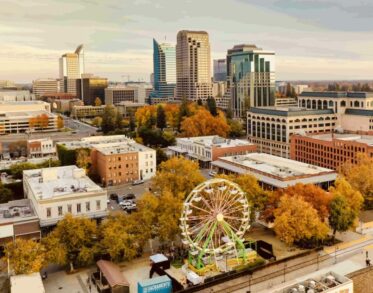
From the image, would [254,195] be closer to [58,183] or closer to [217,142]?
[58,183]

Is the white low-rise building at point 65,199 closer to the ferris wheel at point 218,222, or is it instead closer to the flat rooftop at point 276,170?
the ferris wheel at point 218,222

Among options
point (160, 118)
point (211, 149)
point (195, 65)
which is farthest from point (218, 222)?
point (195, 65)

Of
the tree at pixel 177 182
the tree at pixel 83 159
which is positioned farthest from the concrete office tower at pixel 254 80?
the tree at pixel 177 182

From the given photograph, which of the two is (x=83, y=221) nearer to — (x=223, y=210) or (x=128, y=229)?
(x=128, y=229)

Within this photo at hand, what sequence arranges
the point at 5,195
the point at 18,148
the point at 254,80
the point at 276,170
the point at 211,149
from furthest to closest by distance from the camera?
the point at 254,80 < the point at 18,148 < the point at 211,149 < the point at 276,170 < the point at 5,195

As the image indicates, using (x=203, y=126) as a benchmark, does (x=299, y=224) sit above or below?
below

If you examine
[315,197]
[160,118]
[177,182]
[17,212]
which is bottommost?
[17,212]
